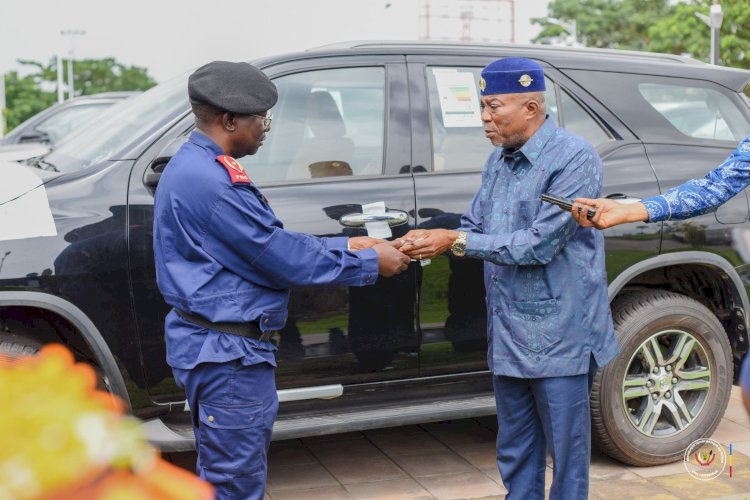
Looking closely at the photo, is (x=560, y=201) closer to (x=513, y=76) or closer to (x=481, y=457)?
(x=513, y=76)

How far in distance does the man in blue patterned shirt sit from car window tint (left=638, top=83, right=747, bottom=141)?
62.8 inches

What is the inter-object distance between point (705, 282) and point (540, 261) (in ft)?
5.91

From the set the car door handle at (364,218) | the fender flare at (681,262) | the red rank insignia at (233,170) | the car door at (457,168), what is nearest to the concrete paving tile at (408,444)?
the car door at (457,168)

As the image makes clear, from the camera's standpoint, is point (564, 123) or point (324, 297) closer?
point (324, 297)

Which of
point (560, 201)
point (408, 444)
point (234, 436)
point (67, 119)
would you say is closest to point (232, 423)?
point (234, 436)

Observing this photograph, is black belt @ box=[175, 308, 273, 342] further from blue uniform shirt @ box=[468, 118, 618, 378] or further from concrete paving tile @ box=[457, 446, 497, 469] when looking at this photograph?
concrete paving tile @ box=[457, 446, 497, 469]

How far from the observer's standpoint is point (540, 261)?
3205mm

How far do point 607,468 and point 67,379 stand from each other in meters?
4.10

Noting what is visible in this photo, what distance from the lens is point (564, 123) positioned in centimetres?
Result: 448

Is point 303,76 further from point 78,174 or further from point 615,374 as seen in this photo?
point 615,374

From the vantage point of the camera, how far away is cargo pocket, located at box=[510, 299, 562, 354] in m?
3.28

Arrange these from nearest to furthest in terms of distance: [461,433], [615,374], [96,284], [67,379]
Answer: [67,379], [96,284], [615,374], [461,433]

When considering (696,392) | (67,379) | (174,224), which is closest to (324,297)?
(174,224)

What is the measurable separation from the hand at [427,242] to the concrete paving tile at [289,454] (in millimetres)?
1635
